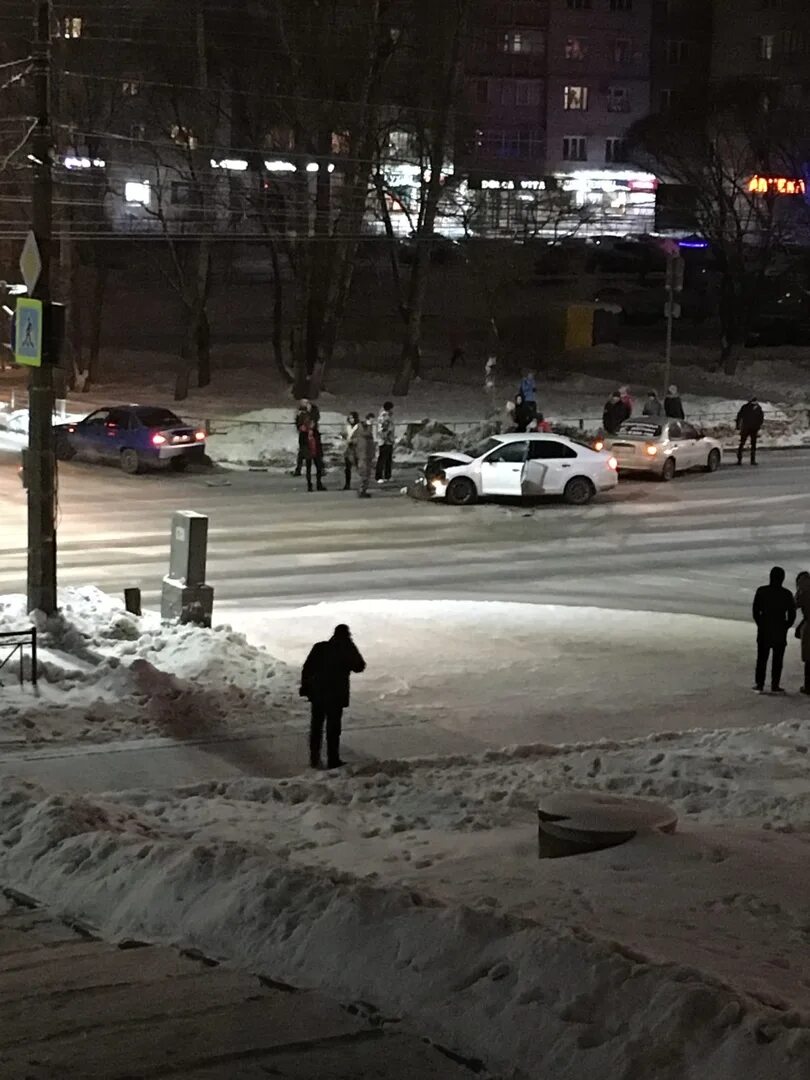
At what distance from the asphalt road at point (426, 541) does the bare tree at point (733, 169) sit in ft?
73.1

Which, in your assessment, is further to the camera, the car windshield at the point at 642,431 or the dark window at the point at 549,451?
the car windshield at the point at 642,431

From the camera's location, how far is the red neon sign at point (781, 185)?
2233 inches

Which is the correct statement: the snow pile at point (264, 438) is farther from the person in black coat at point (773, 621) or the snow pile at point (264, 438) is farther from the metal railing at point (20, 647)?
the person in black coat at point (773, 621)

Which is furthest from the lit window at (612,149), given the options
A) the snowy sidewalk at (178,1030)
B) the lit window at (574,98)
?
the snowy sidewalk at (178,1030)

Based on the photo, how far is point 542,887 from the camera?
26.9ft

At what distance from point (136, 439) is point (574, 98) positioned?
64.3 metres

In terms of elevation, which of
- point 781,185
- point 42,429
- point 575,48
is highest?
point 575,48

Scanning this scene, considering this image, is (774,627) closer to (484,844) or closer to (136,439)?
(484,844)

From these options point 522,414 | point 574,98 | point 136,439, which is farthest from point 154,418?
point 574,98

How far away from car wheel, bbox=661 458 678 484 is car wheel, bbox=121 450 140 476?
36.9ft

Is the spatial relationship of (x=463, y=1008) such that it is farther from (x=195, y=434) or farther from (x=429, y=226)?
(x=429, y=226)

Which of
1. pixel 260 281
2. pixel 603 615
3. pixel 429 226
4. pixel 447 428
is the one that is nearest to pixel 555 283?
pixel 260 281

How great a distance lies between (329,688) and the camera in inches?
538

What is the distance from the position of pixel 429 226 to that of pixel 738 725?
32651 mm
